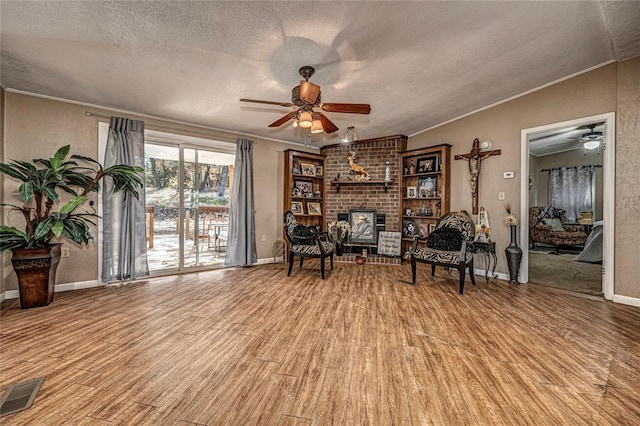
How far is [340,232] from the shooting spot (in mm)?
5465

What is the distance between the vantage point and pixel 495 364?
5.94 feet

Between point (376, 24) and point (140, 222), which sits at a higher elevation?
point (376, 24)

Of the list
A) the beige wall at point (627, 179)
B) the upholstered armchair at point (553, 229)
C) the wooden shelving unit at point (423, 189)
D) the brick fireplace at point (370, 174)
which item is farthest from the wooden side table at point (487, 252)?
the upholstered armchair at point (553, 229)

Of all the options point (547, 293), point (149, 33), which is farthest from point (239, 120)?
point (547, 293)

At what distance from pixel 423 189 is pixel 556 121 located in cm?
212

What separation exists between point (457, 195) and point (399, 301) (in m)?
2.54

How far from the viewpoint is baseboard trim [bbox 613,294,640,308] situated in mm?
2869

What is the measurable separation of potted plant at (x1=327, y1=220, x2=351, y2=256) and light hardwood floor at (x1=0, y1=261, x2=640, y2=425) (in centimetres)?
221

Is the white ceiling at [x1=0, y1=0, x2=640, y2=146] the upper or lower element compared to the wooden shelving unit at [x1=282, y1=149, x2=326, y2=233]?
upper

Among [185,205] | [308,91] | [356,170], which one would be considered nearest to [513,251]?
[356,170]

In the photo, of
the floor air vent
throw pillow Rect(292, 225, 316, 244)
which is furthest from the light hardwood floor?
throw pillow Rect(292, 225, 316, 244)

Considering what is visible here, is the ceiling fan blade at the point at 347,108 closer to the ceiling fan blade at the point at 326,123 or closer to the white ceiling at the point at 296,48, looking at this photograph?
the ceiling fan blade at the point at 326,123

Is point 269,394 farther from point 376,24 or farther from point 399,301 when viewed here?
point 376,24

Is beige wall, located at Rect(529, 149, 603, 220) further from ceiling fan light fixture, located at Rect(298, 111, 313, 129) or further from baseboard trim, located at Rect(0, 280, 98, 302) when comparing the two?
baseboard trim, located at Rect(0, 280, 98, 302)
